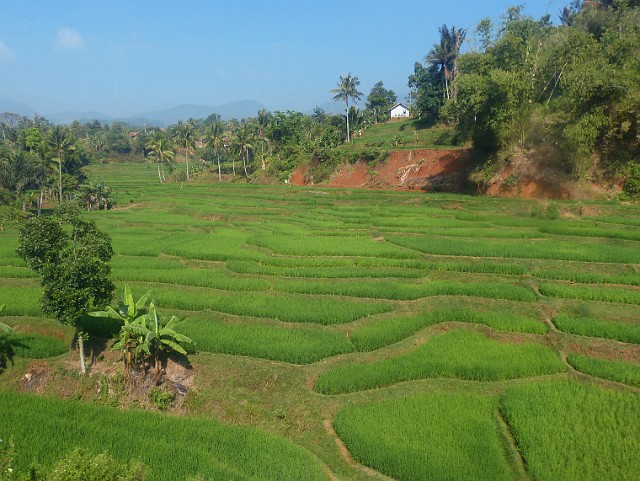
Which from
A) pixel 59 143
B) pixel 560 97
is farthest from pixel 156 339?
pixel 59 143

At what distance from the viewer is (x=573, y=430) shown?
29.1 feet

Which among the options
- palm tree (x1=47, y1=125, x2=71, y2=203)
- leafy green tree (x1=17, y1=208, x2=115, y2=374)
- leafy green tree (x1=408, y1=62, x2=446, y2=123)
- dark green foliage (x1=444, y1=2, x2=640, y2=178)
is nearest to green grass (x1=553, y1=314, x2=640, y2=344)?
leafy green tree (x1=17, y1=208, x2=115, y2=374)

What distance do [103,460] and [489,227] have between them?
21660mm

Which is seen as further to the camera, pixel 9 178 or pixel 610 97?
pixel 9 178

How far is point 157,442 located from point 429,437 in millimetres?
5197

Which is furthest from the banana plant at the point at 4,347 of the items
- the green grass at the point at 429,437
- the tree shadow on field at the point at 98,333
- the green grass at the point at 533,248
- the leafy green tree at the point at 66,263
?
the green grass at the point at 533,248

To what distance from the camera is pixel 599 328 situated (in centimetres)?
1285

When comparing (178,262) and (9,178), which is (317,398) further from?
(9,178)

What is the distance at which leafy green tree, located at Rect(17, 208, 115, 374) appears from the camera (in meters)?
11.4

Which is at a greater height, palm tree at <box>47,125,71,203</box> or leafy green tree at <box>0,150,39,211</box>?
palm tree at <box>47,125,71,203</box>

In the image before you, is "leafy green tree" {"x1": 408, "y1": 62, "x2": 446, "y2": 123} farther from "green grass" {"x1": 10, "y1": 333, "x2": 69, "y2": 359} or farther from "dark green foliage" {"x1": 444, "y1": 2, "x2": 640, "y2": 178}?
"green grass" {"x1": 10, "y1": 333, "x2": 69, "y2": 359}

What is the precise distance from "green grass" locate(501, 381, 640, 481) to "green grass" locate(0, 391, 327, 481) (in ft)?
13.0

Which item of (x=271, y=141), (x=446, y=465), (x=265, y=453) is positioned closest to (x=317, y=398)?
(x=265, y=453)

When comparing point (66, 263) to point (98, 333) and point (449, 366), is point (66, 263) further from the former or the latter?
point (449, 366)
